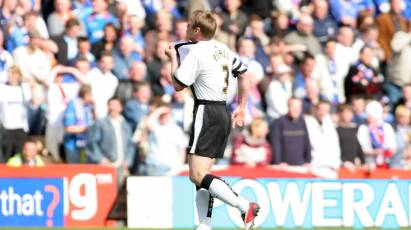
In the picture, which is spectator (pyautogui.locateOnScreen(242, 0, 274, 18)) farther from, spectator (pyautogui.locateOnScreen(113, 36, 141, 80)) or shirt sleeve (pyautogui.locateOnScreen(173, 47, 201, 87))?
shirt sleeve (pyautogui.locateOnScreen(173, 47, 201, 87))

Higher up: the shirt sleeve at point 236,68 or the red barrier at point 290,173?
the shirt sleeve at point 236,68

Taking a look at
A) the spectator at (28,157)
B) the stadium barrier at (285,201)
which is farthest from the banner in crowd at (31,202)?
the stadium barrier at (285,201)

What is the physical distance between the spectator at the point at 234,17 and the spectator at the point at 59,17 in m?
2.67

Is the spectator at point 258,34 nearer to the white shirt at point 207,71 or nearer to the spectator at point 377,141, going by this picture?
the spectator at point 377,141

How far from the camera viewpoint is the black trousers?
16875 mm

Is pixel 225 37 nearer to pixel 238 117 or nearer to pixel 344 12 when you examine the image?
pixel 344 12

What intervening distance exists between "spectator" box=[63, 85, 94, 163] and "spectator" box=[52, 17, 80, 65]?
106 centimetres

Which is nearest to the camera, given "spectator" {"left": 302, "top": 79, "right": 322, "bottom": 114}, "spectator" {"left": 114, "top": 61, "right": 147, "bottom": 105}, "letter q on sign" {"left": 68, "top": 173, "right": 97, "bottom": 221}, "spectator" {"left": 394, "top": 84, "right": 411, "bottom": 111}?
"letter q on sign" {"left": 68, "top": 173, "right": 97, "bottom": 221}

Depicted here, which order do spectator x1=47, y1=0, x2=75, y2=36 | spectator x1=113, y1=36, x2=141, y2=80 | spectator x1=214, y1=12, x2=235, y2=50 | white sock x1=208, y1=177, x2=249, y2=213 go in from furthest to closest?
1. spectator x1=214, y1=12, x2=235, y2=50
2. spectator x1=47, y1=0, x2=75, y2=36
3. spectator x1=113, y1=36, x2=141, y2=80
4. white sock x1=208, y1=177, x2=249, y2=213

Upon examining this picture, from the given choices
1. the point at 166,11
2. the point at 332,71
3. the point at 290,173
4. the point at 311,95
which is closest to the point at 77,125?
the point at 290,173

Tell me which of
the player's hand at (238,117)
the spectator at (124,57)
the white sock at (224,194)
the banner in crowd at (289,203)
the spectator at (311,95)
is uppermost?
the spectator at (124,57)

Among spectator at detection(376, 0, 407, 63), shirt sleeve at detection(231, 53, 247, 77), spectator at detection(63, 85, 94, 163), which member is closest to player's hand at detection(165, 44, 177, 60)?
shirt sleeve at detection(231, 53, 247, 77)

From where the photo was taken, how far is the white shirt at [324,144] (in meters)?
18.0

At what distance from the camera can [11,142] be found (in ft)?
55.4
